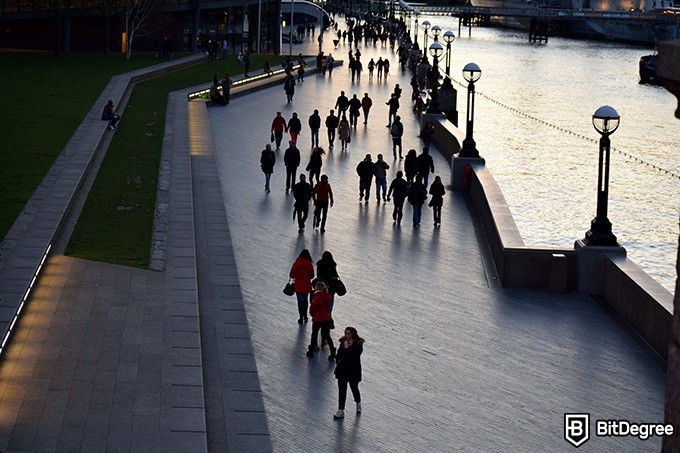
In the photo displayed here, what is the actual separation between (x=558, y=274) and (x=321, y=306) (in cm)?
635

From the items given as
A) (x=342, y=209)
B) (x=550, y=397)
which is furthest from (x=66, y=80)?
(x=550, y=397)

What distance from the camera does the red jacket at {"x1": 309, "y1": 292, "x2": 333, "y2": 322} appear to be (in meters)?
15.7

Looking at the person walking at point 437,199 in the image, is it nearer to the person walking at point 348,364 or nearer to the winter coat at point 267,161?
the winter coat at point 267,161

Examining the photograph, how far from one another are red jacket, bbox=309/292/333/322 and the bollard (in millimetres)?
6103

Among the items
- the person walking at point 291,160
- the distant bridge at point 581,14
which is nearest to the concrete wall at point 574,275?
the person walking at point 291,160

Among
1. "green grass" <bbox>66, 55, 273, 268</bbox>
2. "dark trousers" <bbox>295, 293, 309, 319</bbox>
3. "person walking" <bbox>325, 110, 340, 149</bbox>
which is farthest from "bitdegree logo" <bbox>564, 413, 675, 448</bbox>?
"person walking" <bbox>325, 110, 340, 149</bbox>

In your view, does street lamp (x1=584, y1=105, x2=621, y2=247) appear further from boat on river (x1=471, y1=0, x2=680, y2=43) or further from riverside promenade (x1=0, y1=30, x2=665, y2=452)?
boat on river (x1=471, y1=0, x2=680, y2=43)

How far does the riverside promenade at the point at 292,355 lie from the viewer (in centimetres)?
1269

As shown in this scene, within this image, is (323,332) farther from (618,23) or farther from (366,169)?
(618,23)

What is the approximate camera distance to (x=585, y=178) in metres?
39.1

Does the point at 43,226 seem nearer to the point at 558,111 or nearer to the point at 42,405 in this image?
the point at 42,405

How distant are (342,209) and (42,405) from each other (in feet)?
50.9

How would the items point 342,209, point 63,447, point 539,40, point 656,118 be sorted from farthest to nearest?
1. point 539,40
2. point 656,118
3. point 342,209
4. point 63,447

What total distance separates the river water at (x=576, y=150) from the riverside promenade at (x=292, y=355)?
6.83 metres
